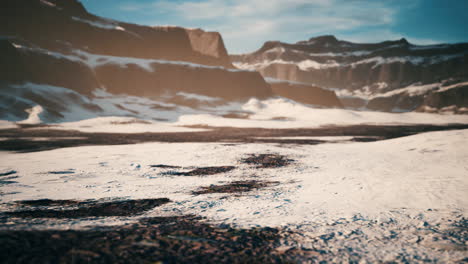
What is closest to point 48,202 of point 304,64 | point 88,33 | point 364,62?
point 88,33

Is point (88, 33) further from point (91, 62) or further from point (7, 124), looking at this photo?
point (7, 124)

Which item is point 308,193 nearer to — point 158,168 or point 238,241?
point 238,241

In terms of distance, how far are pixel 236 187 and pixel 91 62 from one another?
241 ft

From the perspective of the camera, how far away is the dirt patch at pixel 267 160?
428 inches

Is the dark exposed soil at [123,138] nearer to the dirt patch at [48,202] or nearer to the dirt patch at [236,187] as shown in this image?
the dirt patch at [48,202]

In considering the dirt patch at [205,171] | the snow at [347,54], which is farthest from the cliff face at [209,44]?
the snow at [347,54]

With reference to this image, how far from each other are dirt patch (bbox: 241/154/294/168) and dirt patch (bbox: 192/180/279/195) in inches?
103

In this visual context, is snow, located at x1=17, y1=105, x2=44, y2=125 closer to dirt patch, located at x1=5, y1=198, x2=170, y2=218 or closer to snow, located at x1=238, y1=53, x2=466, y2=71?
dirt patch, located at x1=5, y1=198, x2=170, y2=218

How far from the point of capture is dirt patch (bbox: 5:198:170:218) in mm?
5176

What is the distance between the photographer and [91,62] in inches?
2672

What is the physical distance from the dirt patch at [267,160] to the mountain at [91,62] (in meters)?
32.0

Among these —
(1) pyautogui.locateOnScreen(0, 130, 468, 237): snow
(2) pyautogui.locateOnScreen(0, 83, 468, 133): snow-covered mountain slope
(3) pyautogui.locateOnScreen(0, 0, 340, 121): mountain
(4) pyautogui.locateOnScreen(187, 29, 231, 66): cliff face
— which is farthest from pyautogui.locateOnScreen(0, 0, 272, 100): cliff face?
(1) pyautogui.locateOnScreen(0, 130, 468, 237): snow

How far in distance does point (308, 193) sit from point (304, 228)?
7.92ft

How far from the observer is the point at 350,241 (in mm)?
4012
